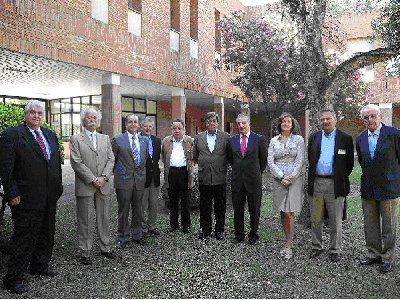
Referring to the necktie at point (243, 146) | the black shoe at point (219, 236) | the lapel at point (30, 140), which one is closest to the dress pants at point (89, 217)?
the lapel at point (30, 140)

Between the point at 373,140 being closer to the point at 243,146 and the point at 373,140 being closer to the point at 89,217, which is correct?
the point at 243,146

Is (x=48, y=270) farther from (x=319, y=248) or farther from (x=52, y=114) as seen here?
(x=52, y=114)

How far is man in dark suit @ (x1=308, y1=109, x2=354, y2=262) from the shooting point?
5453 mm

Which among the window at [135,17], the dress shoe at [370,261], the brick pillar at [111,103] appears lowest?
the dress shoe at [370,261]

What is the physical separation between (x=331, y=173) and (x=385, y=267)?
128 centimetres

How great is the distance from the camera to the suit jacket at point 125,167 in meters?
6.14

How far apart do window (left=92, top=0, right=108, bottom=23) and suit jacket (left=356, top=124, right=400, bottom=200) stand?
32.0 feet

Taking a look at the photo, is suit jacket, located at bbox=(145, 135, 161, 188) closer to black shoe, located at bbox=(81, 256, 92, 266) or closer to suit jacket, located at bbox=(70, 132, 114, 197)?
suit jacket, located at bbox=(70, 132, 114, 197)

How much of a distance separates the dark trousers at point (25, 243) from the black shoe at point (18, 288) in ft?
0.10

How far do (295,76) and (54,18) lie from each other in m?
7.61

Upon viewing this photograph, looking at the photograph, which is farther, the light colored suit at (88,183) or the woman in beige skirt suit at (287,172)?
the woman in beige skirt suit at (287,172)

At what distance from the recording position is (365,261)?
17.5 ft

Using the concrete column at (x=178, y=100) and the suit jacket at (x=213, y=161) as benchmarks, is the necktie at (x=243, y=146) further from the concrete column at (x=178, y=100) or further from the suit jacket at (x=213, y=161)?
the concrete column at (x=178, y=100)

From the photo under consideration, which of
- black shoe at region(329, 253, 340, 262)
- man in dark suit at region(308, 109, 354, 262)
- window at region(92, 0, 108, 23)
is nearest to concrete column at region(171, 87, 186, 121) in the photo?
window at region(92, 0, 108, 23)
